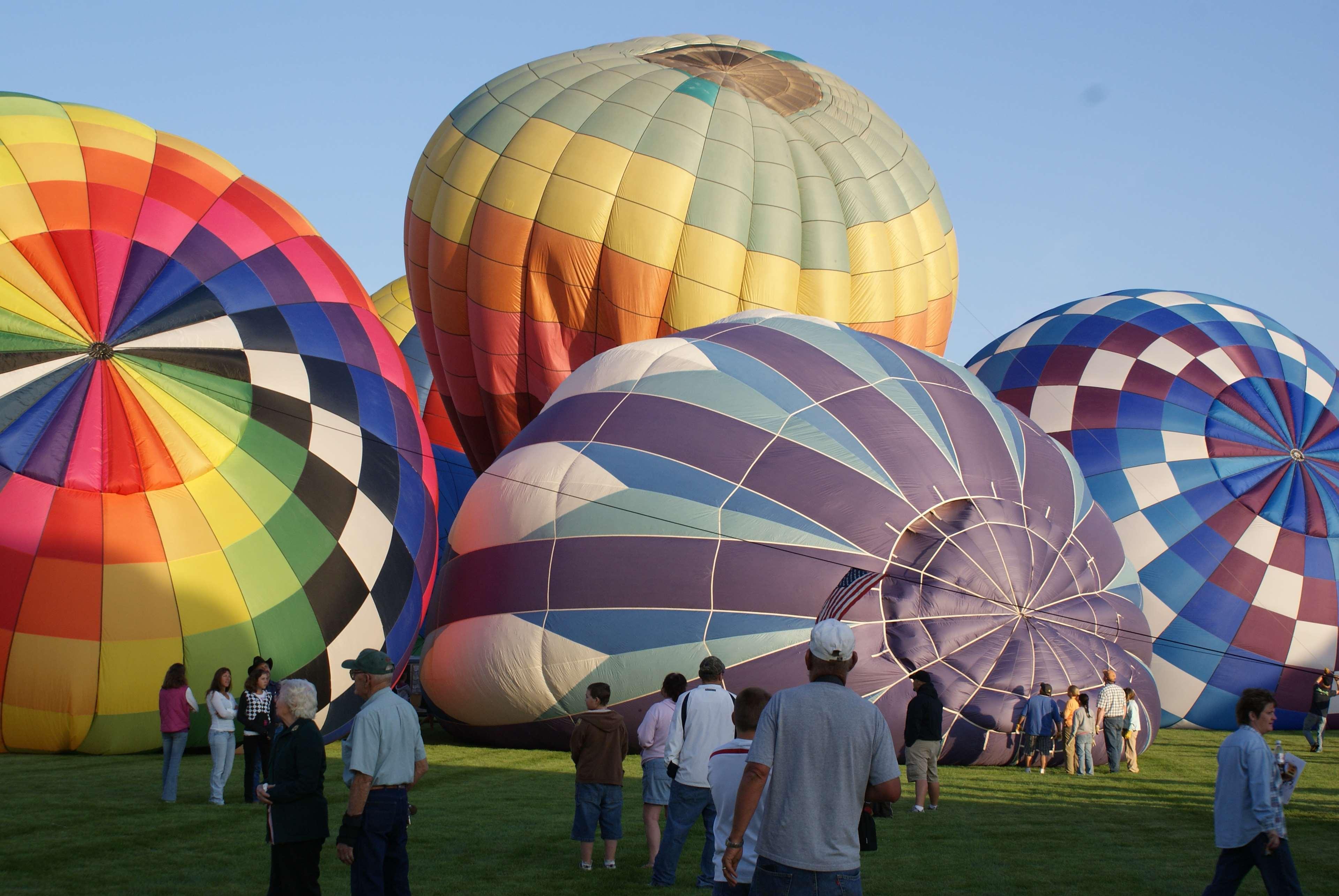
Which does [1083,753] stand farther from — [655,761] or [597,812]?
[597,812]

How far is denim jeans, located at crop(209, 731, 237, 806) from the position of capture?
7406 millimetres

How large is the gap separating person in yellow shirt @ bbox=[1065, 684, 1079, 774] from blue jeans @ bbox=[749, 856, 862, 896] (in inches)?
244

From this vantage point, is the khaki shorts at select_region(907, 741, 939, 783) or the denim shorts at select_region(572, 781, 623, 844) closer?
the denim shorts at select_region(572, 781, 623, 844)

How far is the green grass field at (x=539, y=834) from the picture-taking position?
5.45m

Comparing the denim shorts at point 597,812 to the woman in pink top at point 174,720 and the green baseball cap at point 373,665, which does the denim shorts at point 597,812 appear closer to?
the green baseball cap at point 373,665

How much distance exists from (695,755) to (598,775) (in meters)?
0.76

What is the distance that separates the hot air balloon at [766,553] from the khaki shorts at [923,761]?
806 mm

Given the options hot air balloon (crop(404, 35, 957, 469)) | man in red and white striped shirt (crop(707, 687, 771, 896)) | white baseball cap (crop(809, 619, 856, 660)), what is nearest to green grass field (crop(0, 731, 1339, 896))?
man in red and white striped shirt (crop(707, 687, 771, 896))

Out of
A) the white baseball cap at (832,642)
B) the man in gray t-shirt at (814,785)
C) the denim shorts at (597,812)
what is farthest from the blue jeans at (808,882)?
the denim shorts at (597,812)

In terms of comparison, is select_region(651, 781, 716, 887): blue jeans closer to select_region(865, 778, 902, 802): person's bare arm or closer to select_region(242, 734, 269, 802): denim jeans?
select_region(865, 778, 902, 802): person's bare arm

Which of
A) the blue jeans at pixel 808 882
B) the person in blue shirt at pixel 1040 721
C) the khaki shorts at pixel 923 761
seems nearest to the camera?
A: the blue jeans at pixel 808 882

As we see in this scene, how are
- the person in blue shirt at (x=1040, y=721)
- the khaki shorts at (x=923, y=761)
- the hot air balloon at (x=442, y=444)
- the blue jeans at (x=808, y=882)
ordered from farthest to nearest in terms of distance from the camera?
the hot air balloon at (x=442, y=444), the person in blue shirt at (x=1040, y=721), the khaki shorts at (x=923, y=761), the blue jeans at (x=808, y=882)

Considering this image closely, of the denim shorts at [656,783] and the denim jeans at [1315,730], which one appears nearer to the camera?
the denim shorts at [656,783]

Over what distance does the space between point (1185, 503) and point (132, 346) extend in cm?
1032
